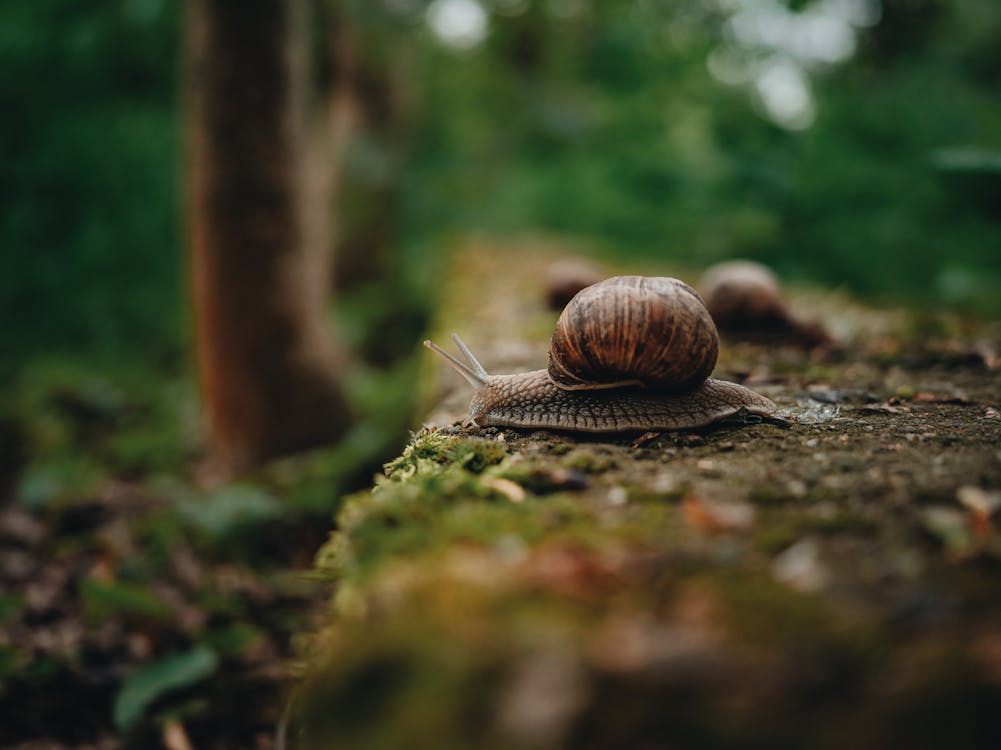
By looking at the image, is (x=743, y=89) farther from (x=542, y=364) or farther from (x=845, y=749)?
(x=845, y=749)

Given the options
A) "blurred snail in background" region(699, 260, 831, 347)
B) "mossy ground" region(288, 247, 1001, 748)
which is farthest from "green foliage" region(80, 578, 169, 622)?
"blurred snail in background" region(699, 260, 831, 347)

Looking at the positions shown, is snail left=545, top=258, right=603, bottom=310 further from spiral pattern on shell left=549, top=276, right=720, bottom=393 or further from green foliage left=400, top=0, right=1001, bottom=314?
spiral pattern on shell left=549, top=276, right=720, bottom=393

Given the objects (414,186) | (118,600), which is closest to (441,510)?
(118,600)

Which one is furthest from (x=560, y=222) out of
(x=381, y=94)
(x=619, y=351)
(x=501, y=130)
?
(x=619, y=351)

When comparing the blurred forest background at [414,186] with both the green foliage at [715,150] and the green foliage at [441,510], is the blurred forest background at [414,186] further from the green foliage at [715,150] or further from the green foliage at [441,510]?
the green foliage at [441,510]

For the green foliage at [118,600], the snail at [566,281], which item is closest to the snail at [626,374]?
the green foliage at [118,600]

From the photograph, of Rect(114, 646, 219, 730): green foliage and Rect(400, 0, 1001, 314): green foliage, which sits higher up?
Rect(400, 0, 1001, 314): green foliage

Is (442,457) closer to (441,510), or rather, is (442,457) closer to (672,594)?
(441,510)
